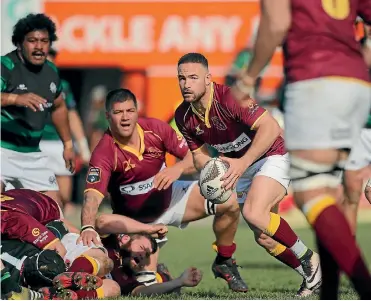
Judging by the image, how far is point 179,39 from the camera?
56.4 feet

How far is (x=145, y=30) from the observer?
1741 cm

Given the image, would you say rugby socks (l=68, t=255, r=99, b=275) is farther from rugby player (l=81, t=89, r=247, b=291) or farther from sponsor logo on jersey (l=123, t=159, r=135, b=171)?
sponsor logo on jersey (l=123, t=159, r=135, b=171)

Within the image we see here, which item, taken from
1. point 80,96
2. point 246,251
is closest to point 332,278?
point 246,251

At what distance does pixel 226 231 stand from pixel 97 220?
0.98 metres

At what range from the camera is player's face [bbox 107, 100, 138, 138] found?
812 centimetres

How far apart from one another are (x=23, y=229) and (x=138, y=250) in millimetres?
976

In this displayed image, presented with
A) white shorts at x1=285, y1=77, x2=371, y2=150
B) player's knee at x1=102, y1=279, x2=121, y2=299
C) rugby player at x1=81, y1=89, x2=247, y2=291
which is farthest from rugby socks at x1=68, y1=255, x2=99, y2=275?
white shorts at x1=285, y1=77, x2=371, y2=150

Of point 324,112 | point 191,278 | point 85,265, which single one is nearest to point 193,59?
point 191,278

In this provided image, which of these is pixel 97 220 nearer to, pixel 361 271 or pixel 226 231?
pixel 226 231

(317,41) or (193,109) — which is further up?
(317,41)

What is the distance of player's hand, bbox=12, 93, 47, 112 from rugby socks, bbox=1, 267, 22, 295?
2.03m

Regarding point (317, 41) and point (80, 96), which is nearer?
point (317, 41)

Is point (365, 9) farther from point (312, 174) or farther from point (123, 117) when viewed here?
point (123, 117)

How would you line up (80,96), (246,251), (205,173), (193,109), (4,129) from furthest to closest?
(80,96) → (246,251) → (4,129) → (193,109) → (205,173)
